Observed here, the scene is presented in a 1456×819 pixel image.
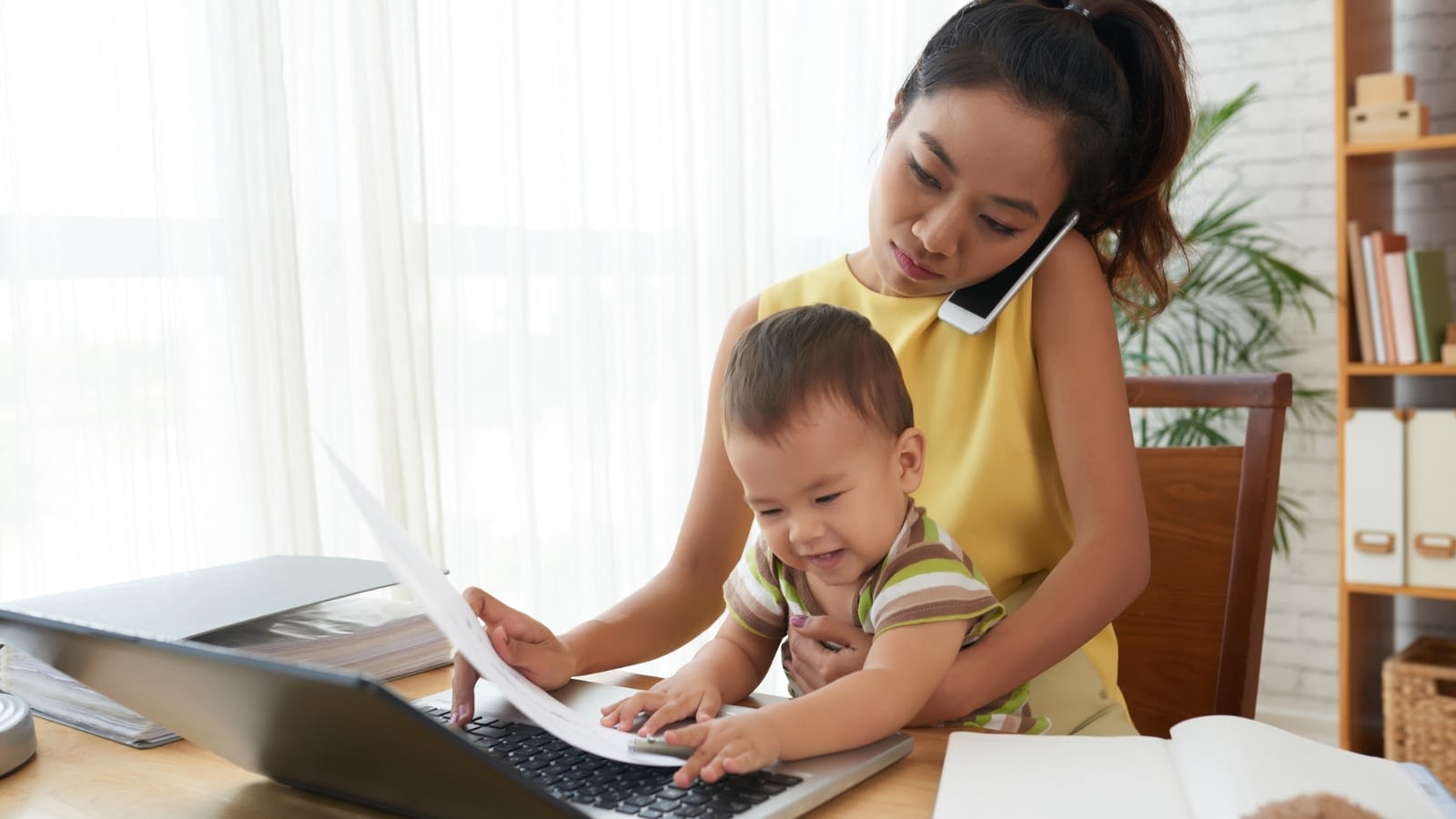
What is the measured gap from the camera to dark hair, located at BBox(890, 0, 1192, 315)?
111cm

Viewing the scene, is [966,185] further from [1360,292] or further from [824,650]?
[1360,292]

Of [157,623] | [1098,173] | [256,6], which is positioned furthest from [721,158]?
[157,623]

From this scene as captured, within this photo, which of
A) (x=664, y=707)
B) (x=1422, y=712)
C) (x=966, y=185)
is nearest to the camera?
(x=664, y=707)

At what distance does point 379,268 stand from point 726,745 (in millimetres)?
1374

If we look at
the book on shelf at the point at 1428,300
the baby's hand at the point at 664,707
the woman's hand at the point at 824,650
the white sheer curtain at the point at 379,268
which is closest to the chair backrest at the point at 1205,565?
the woman's hand at the point at 824,650

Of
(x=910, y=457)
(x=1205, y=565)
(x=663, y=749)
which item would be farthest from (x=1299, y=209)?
(x=663, y=749)

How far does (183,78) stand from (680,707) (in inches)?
48.4

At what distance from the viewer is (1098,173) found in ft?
3.87

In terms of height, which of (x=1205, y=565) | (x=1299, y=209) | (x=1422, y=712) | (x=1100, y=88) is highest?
(x=1100, y=88)

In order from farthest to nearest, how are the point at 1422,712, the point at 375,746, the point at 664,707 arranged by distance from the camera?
the point at 1422,712, the point at 664,707, the point at 375,746

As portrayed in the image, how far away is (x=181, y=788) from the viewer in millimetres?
793

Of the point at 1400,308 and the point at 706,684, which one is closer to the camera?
the point at 706,684

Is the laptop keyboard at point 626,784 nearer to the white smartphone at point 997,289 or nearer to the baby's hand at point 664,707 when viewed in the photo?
the baby's hand at point 664,707

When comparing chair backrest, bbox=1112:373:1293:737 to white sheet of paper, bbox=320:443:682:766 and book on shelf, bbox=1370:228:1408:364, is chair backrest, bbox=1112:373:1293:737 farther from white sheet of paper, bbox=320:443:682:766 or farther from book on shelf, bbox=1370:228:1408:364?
book on shelf, bbox=1370:228:1408:364
